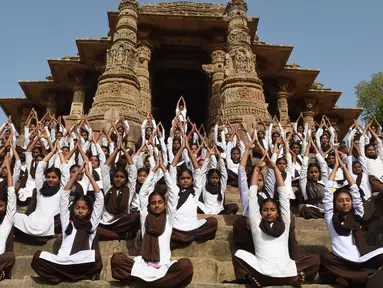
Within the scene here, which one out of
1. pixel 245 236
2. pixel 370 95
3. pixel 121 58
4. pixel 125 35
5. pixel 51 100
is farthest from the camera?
pixel 370 95

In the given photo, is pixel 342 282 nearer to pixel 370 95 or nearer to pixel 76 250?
pixel 76 250

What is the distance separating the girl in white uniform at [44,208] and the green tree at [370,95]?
2328cm

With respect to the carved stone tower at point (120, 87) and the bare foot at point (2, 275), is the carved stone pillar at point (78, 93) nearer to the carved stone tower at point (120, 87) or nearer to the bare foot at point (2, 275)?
the carved stone tower at point (120, 87)

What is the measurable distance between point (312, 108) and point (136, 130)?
1069cm

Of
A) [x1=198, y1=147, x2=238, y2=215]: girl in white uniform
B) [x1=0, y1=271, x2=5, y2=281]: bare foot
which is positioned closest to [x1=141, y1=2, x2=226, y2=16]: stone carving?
[x1=198, y1=147, x2=238, y2=215]: girl in white uniform

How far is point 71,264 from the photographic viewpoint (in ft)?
11.5

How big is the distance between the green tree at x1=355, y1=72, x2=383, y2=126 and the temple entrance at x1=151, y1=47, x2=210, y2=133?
462 inches

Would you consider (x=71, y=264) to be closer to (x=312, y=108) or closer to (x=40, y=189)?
(x=40, y=189)

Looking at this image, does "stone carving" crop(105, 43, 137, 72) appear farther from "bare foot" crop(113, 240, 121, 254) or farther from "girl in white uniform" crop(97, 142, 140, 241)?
"bare foot" crop(113, 240, 121, 254)

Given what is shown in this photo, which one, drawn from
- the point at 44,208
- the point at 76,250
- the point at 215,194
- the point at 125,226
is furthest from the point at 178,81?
the point at 76,250

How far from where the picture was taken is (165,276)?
336cm

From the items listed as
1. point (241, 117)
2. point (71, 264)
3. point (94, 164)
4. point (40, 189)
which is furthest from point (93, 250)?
point (241, 117)

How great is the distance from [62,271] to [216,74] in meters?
10.7

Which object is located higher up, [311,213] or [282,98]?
[282,98]
